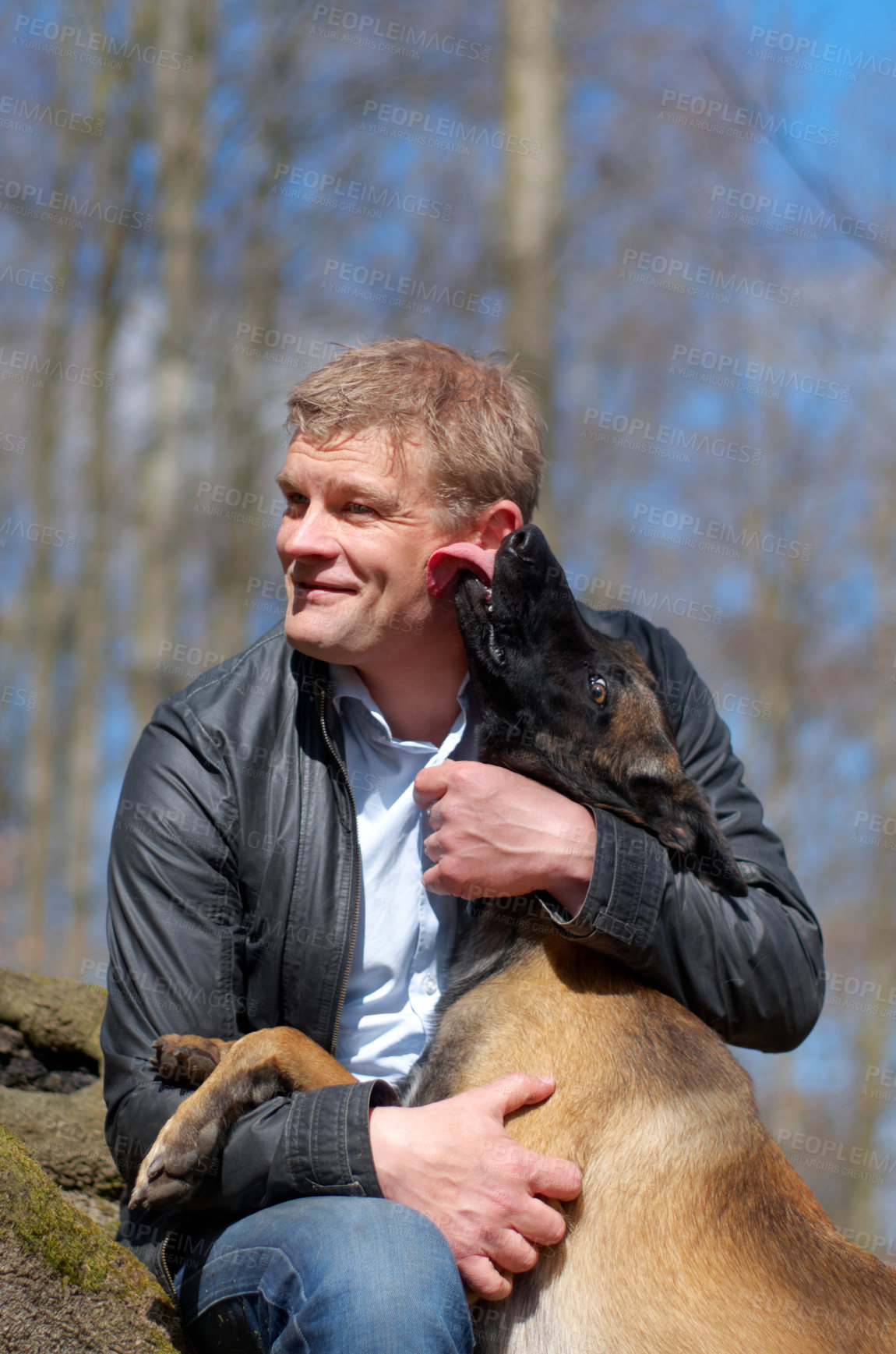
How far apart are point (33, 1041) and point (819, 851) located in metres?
14.5

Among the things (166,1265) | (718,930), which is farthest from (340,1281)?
(718,930)

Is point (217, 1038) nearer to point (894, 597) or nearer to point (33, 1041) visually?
point (33, 1041)

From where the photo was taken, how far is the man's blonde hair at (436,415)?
3.05m

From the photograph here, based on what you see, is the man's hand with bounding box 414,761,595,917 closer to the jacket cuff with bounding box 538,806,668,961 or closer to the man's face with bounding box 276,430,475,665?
the jacket cuff with bounding box 538,806,668,961

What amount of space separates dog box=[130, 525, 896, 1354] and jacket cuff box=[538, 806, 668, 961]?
0.18m

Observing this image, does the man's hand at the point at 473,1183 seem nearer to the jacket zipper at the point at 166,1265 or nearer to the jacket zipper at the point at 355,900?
the jacket zipper at the point at 355,900

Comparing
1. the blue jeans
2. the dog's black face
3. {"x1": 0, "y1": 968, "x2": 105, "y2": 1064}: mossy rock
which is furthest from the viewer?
{"x1": 0, "y1": 968, "x2": 105, "y2": 1064}: mossy rock

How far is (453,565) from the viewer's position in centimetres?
315

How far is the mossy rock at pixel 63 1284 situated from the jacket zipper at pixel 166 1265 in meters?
0.02

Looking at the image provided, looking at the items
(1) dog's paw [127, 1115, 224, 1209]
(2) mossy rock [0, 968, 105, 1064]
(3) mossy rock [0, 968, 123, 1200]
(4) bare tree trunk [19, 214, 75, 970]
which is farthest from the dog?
(4) bare tree trunk [19, 214, 75, 970]

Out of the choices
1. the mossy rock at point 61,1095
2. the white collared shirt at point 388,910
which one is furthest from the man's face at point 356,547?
the mossy rock at point 61,1095

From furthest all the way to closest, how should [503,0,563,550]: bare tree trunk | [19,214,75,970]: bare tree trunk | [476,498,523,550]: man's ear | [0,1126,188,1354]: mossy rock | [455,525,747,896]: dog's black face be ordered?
1. [19,214,75,970]: bare tree trunk
2. [503,0,563,550]: bare tree trunk
3. [476,498,523,550]: man's ear
4. [455,525,747,896]: dog's black face
5. [0,1126,188,1354]: mossy rock

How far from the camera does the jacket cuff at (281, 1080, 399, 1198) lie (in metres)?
2.39

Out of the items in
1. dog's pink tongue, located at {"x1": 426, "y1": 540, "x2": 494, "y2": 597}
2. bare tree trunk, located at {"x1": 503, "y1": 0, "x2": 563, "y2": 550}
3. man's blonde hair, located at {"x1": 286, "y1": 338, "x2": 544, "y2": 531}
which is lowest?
dog's pink tongue, located at {"x1": 426, "y1": 540, "x2": 494, "y2": 597}
